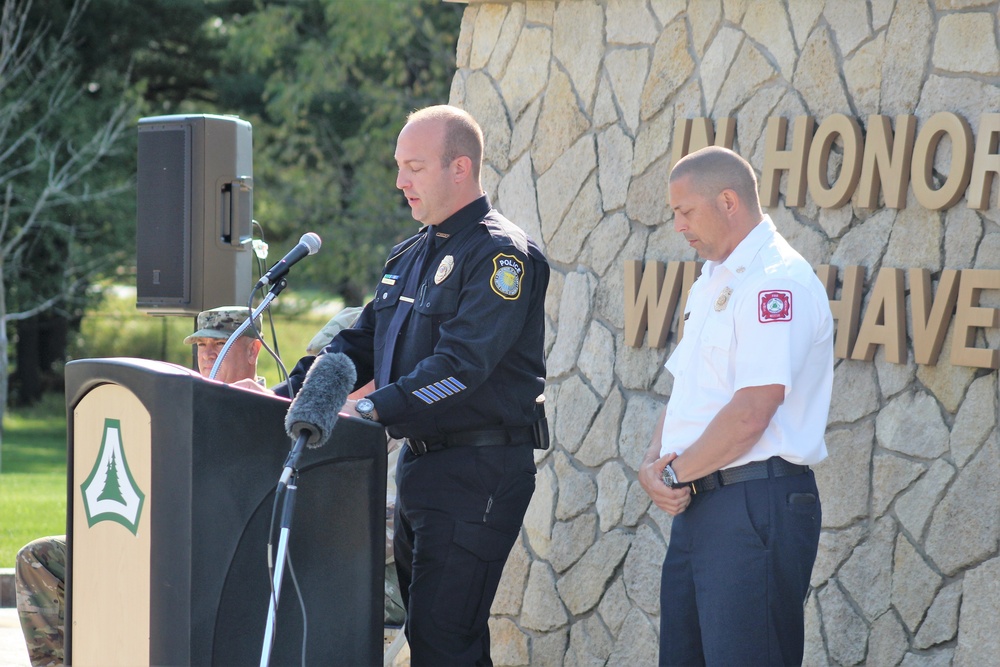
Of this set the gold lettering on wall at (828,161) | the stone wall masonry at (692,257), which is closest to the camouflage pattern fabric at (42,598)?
the stone wall masonry at (692,257)

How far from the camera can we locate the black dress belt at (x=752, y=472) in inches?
123

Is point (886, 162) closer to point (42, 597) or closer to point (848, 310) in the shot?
point (848, 310)

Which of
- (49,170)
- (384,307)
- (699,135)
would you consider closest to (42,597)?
(384,307)

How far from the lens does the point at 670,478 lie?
3.21 metres

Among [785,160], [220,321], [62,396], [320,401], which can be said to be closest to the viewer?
[320,401]

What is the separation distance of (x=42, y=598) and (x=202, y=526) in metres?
2.04

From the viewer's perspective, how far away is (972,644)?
388 cm

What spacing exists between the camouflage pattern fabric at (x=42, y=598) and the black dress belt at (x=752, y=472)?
2473mm

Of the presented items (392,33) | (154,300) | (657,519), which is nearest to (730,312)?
(657,519)

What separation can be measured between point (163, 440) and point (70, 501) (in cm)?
46

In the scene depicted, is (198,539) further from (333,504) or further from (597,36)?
(597,36)

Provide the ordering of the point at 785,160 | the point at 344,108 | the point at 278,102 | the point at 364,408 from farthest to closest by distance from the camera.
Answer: the point at 344,108 → the point at 278,102 → the point at 785,160 → the point at 364,408

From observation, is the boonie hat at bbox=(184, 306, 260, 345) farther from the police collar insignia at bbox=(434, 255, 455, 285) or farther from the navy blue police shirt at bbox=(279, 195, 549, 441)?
the police collar insignia at bbox=(434, 255, 455, 285)

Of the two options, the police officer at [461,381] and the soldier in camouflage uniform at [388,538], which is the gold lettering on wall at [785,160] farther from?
the soldier in camouflage uniform at [388,538]
